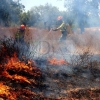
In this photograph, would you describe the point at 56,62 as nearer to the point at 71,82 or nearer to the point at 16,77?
the point at 71,82

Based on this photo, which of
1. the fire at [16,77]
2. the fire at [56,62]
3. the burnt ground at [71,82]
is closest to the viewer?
the fire at [16,77]

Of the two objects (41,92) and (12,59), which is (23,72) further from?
(41,92)

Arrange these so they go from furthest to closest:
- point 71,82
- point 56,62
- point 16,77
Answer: point 56,62 → point 71,82 → point 16,77

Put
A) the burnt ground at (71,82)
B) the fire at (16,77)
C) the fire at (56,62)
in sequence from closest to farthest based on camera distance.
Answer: the fire at (16,77) → the burnt ground at (71,82) → the fire at (56,62)

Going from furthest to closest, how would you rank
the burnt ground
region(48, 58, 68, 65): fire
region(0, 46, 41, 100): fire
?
region(48, 58, 68, 65): fire, the burnt ground, region(0, 46, 41, 100): fire

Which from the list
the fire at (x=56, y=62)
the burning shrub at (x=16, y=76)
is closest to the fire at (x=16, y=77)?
the burning shrub at (x=16, y=76)

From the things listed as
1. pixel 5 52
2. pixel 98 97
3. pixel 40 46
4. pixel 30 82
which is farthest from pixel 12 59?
pixel 40 46

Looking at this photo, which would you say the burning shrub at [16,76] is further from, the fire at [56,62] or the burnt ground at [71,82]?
the fire at [56,62]

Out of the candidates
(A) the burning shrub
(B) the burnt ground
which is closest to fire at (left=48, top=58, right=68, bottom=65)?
(B) the burnt ground

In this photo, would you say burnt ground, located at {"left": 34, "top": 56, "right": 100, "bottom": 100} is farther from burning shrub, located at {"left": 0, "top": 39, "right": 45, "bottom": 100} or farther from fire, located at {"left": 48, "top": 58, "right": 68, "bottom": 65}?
burning shrub, located at {"left": 0, "top": 39, "right": 45, "bottom": 100}

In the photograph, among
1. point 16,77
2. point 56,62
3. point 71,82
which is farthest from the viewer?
point 56,62

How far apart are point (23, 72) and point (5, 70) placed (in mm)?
636

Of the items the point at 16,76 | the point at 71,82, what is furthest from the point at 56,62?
the point at 16,76

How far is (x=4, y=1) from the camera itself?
12.2 meters
